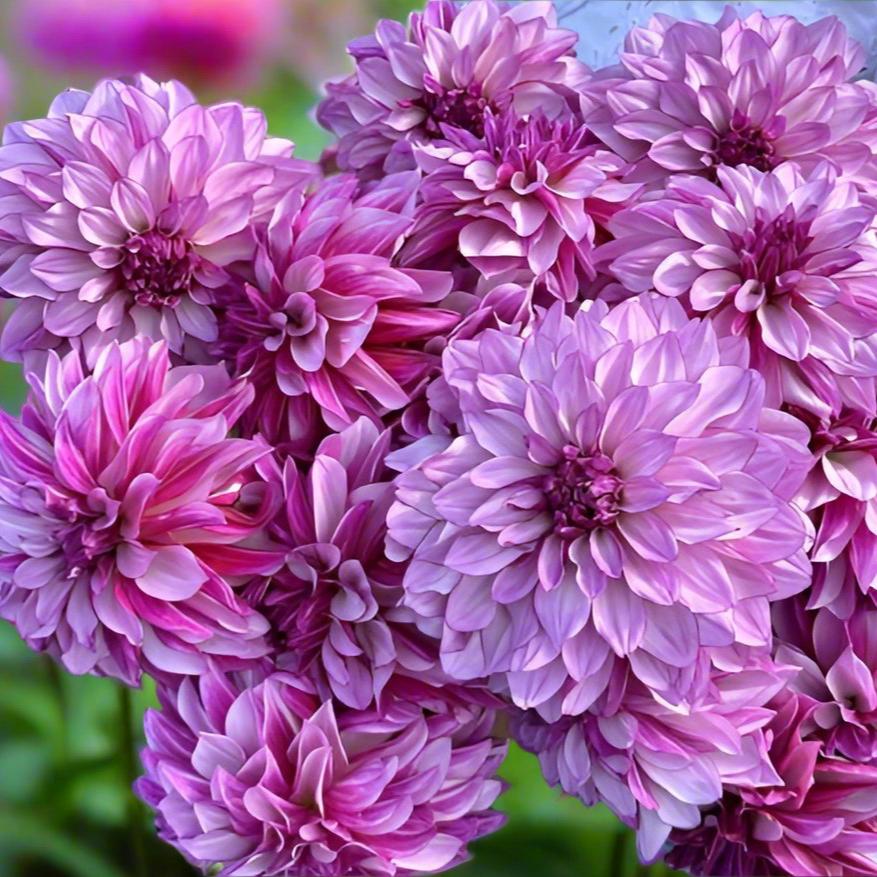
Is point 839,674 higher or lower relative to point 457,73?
lower

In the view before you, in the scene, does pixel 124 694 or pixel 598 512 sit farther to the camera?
pixel 124 694

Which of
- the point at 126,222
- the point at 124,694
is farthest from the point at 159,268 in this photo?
the point at 124,694

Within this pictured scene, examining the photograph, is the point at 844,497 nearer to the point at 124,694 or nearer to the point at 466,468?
the point at 466,468

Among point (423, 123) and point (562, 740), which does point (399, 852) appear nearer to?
point (562, 740)

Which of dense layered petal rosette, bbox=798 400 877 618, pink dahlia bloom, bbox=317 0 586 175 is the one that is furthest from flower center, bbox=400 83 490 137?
dense layered petal rosette, bbox=798 400 877 618

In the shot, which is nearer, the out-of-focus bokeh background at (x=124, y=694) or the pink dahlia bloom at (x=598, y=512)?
the pink dahlia bloom at (x=598, y=512)

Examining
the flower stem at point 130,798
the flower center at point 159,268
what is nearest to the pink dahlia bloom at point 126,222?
the flower center at point 159,268

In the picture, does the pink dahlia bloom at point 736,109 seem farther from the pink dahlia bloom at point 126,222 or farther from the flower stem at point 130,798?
the flower stem at point 130,798
